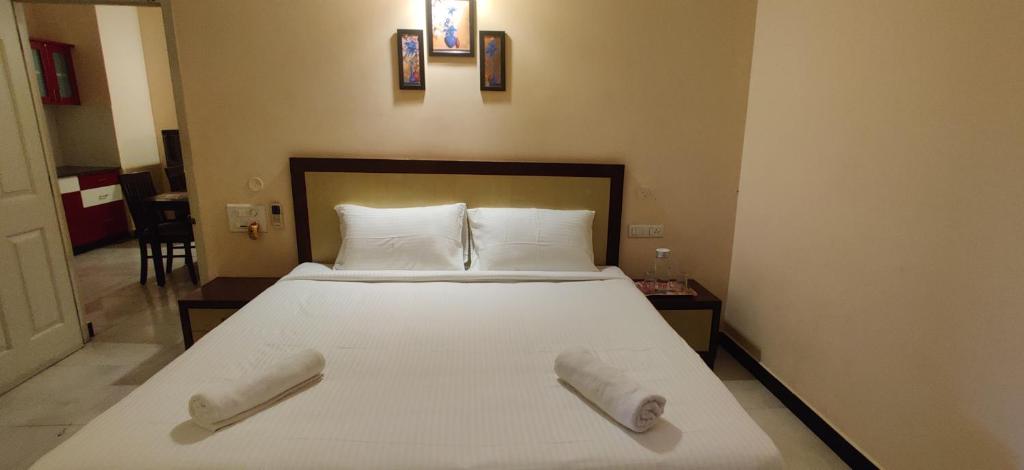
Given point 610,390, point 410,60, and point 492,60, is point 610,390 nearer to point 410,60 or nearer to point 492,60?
point 492,60

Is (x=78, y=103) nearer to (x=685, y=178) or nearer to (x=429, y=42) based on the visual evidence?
(x=429, y=42)

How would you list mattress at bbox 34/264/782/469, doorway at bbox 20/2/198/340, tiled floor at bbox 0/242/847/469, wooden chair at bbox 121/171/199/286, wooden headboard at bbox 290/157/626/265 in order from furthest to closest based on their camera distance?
doorway at bbox 20/2/198/340 < wooden chair at bbox 121/171/199/286 < wooden headboard at bbox 290/157/626/265 < tiled floor at bbox 0/242/847/469 < mattress at bbox 34/264/782/469

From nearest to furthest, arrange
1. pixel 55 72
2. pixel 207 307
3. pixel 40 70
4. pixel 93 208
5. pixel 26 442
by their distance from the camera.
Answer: pixel 26 442
pixel 207 307
pixel 40 70
pixel 55 72
pixel 93 208

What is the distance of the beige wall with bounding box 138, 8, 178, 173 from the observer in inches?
213

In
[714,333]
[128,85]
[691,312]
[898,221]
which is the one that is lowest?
[714,333]

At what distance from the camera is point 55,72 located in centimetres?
480

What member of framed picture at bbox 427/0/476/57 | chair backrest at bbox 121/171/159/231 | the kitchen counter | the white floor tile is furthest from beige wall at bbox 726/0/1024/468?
the kitchen counter

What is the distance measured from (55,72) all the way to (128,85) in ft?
1.87

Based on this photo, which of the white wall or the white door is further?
the white wall

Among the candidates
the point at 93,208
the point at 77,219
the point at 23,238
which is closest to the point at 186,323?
the point at 23,238

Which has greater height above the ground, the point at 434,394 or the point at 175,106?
the point at 175,106

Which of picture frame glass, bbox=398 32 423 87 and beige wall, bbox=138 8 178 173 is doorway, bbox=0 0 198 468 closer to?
beige wall, bbox=138 8 178 173

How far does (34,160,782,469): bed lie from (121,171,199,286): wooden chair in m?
2.15

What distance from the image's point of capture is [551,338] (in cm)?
189
